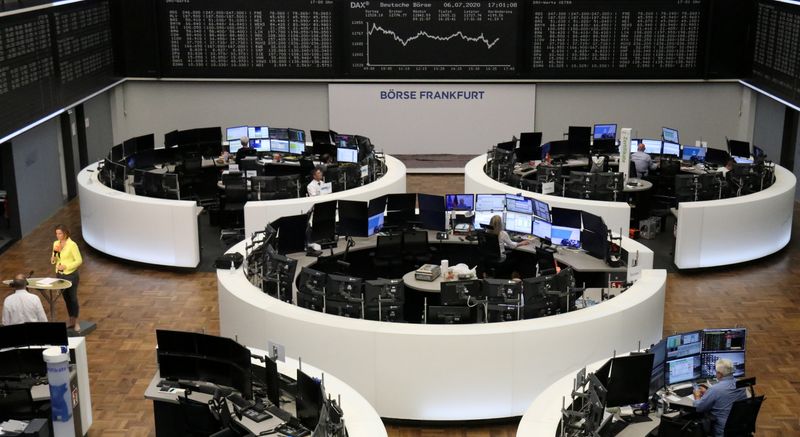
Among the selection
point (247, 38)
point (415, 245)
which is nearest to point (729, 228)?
point (415, 245)

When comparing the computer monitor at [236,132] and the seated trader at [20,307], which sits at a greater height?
the computer monitor at [236,132]

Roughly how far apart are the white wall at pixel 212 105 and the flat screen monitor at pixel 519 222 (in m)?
7.26

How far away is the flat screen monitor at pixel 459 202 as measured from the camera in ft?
42.3

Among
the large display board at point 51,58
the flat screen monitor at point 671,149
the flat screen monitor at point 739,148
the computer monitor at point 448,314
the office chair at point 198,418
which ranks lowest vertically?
the office chair at point 198,418

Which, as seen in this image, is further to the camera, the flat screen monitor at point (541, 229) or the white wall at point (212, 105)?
the white wall at point (212, 105)

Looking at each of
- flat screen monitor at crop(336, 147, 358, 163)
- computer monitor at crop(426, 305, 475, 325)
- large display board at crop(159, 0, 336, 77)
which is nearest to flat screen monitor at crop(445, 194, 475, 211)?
computer monitor at crop(426, 305, 475, 325)

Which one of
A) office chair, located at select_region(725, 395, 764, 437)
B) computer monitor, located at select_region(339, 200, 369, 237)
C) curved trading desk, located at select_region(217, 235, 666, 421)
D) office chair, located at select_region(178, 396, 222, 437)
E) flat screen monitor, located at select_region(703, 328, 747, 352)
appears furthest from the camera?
computer monitor, located at select_region(339, 200, 369, 237)

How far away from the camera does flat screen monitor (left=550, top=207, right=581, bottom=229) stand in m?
12.1

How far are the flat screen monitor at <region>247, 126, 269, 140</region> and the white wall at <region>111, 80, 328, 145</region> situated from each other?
2011mm

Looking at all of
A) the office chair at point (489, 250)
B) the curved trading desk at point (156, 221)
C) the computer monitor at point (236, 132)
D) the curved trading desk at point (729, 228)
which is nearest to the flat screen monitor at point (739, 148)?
the curved trading desk at point (729, 228)

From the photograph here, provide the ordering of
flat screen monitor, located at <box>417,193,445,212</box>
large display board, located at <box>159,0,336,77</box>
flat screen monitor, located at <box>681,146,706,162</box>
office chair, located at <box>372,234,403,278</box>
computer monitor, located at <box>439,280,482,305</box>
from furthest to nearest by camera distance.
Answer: large display board, located at <box>159,0,336,77</box> < flat screen monitor, located at <box>681,146,706,162</box> < flat screen monitor, located at <box>417,193,445,212</box> < office chair, located at <box>372,234,403,278</box> < computer monitor, located at <box>439,280,482,305</box>

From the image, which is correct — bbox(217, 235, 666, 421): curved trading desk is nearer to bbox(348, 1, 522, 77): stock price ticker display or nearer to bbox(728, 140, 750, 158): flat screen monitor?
bbox(728, 140, 750, 158): flat screen monitor

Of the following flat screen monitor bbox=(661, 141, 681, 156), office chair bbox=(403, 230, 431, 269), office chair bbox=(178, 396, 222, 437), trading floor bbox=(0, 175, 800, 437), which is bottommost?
trading floor bbox=(0, 175, 800, 437)

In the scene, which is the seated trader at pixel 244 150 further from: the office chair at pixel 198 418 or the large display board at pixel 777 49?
the large display board at pixel 777 49
